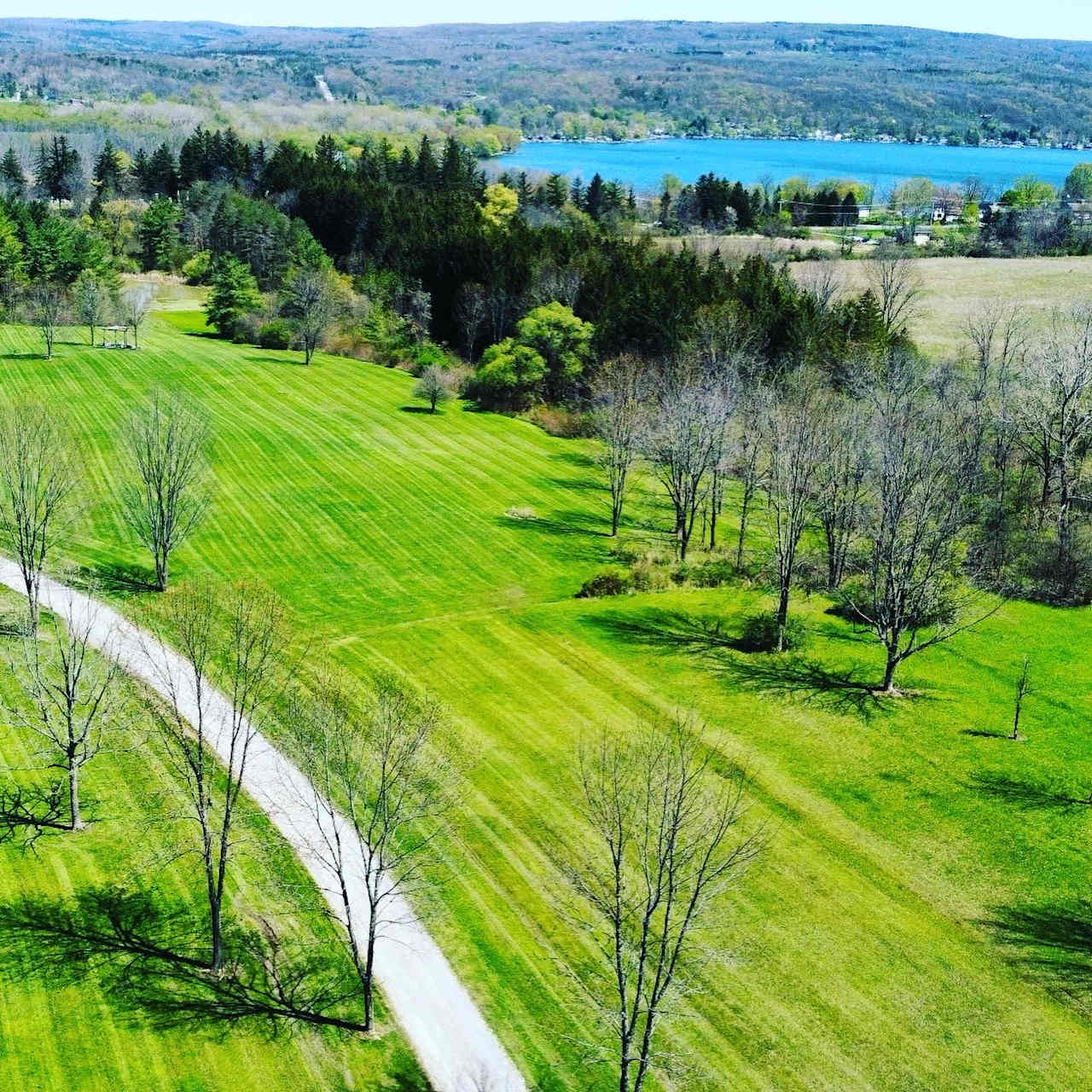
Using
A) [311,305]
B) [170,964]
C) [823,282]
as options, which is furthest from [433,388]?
[170,964]

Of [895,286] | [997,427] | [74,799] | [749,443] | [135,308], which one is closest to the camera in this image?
[74,799]

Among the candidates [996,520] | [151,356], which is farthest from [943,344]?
[151,356]

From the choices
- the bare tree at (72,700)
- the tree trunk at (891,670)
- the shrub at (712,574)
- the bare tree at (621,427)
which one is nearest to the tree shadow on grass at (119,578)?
the bare tree at (72,700)

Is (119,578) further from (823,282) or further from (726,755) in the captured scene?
(823,282)

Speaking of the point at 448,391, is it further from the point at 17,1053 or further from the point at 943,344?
the point at 17,1053

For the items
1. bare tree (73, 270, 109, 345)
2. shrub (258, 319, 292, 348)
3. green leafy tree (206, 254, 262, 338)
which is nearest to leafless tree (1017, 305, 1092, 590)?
shrub (258, 319, 292, 348)
